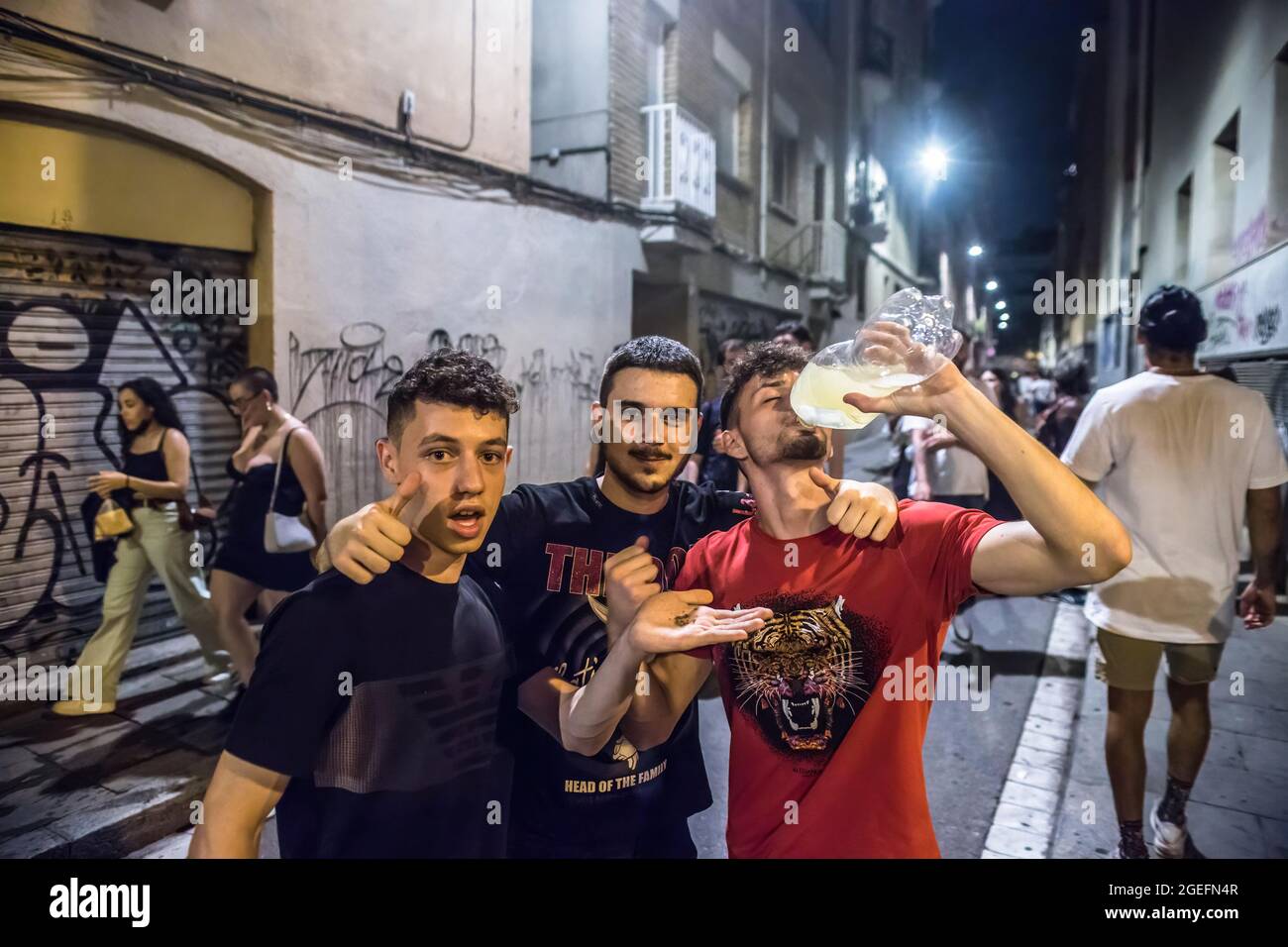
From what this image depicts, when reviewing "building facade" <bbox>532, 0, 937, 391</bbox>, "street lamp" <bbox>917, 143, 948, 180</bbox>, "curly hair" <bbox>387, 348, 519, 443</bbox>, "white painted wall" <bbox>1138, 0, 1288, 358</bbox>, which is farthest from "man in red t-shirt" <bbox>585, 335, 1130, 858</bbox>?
"street lamp" <bbox>917, 143, 948, 180</bbox>

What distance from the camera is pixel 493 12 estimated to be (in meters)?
6.13

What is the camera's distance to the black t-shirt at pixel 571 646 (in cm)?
180

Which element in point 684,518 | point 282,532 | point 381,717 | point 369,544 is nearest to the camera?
point 369,544

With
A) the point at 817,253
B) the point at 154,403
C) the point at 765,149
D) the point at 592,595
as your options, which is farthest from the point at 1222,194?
the point at 154,403

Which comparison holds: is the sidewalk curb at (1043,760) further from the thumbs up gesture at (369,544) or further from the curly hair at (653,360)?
the thumbs up gesture at (369,544)

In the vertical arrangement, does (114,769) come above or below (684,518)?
below

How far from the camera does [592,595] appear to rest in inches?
71.4

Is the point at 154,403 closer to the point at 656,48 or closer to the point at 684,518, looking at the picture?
Result: the point at 684,518

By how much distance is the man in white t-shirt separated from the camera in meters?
2.57

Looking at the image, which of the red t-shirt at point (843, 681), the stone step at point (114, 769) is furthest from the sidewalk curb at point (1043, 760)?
the stone step at point (114, 769)

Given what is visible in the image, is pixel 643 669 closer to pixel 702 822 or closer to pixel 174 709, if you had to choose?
pixel 702 822

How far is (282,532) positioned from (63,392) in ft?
5.77

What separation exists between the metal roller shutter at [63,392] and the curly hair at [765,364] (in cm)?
401

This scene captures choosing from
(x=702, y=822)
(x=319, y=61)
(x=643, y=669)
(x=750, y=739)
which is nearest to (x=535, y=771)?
(x=643, y=669)
